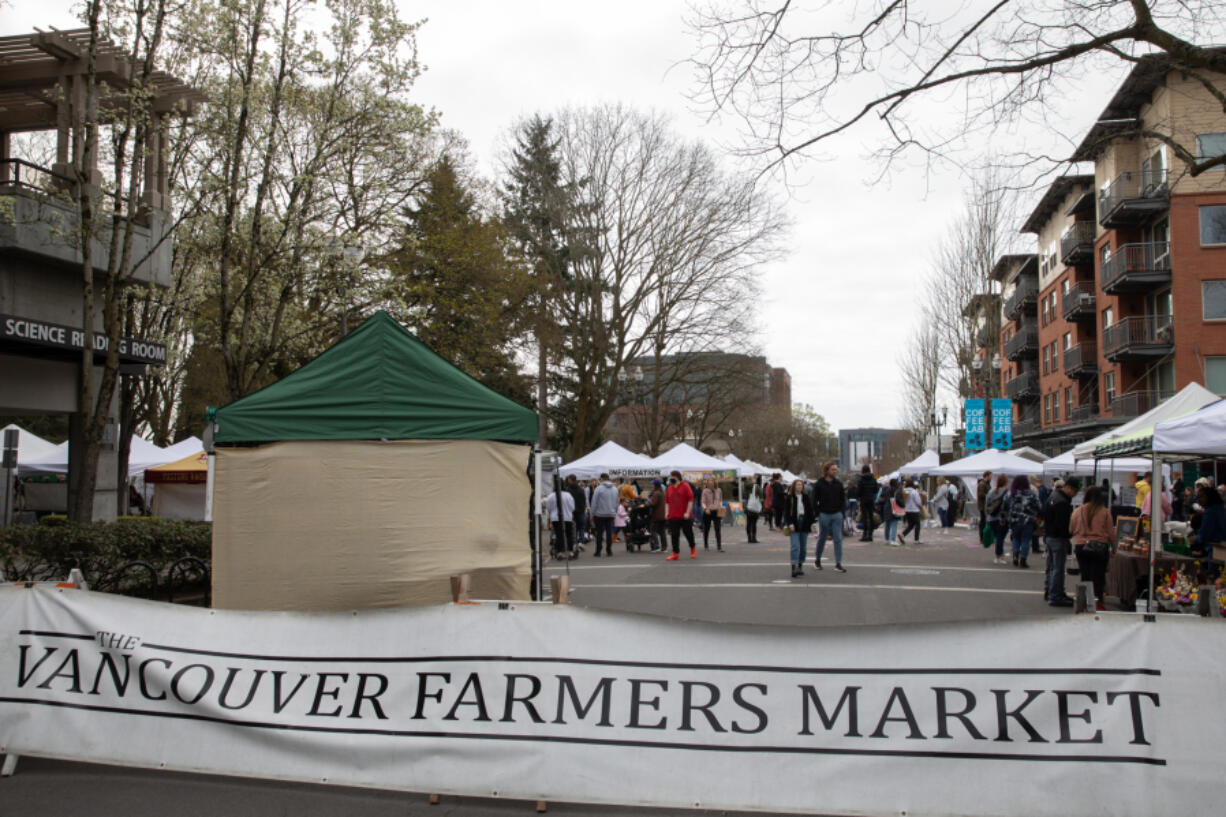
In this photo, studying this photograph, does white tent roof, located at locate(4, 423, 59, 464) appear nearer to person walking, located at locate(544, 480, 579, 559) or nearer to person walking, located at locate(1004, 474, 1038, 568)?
person walking, located at locate(544, 480, 579, 559)

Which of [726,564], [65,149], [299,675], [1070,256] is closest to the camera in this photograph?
[299,675]

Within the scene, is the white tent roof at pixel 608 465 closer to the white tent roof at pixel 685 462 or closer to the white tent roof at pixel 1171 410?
the white tent roof at pixel 685 462

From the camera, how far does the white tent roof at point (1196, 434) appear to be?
10.2 meters

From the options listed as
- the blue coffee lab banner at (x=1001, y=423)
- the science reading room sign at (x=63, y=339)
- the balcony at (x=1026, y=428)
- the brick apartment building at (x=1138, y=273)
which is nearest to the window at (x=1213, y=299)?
the brick apartment building at (x=1138, y=273)

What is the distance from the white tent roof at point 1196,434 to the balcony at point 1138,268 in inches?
1261

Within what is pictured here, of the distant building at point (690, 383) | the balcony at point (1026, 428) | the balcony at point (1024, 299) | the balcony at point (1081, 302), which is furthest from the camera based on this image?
the balcony at point (1026, 428)

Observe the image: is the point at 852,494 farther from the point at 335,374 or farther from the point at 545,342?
the point at 335,374

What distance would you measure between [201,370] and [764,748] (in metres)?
38.5

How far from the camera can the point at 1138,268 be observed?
1570 inches

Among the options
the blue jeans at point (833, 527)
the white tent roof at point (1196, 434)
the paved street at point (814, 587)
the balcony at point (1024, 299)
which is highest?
the balcony at point (1024, 299)

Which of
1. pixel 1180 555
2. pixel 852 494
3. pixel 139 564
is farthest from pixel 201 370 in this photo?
pixel 1180 555

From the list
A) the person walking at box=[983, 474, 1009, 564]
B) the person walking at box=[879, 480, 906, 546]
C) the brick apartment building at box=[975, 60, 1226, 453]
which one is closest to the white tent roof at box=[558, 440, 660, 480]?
the person walking at box=[879, 480, 906, 546]

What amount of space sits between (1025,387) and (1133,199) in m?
24.9

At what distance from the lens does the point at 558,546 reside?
68.9ft
